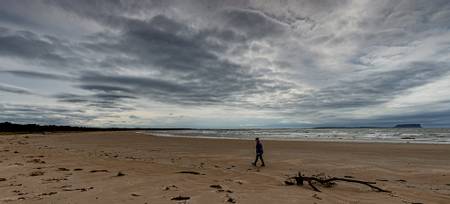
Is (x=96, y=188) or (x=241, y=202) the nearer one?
(x=241, y=202)

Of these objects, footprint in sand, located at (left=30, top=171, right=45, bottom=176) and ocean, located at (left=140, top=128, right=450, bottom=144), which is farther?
ocean, located at (left=140, top=128, right=450, bottom=144)

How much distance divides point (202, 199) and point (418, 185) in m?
8.72

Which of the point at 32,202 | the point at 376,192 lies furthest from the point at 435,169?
the point at 32,202

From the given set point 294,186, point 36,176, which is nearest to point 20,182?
point 36,176

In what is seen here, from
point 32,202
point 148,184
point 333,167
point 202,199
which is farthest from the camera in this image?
point 333,167

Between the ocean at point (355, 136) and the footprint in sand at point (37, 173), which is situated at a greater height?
the ocean at point (355, 136)

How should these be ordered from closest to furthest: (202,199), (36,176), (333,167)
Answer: (202,199) < (36,176) < (333,167)

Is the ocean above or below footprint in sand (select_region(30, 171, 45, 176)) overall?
above

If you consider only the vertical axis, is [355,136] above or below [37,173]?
above

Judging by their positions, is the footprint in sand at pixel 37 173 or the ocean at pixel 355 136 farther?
the ocean at pixel 355 136

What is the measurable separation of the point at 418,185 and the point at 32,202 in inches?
504

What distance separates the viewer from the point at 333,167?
647 inches

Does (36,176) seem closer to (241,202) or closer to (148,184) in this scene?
(148,184)

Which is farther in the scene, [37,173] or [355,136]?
Answer: [355,136]
